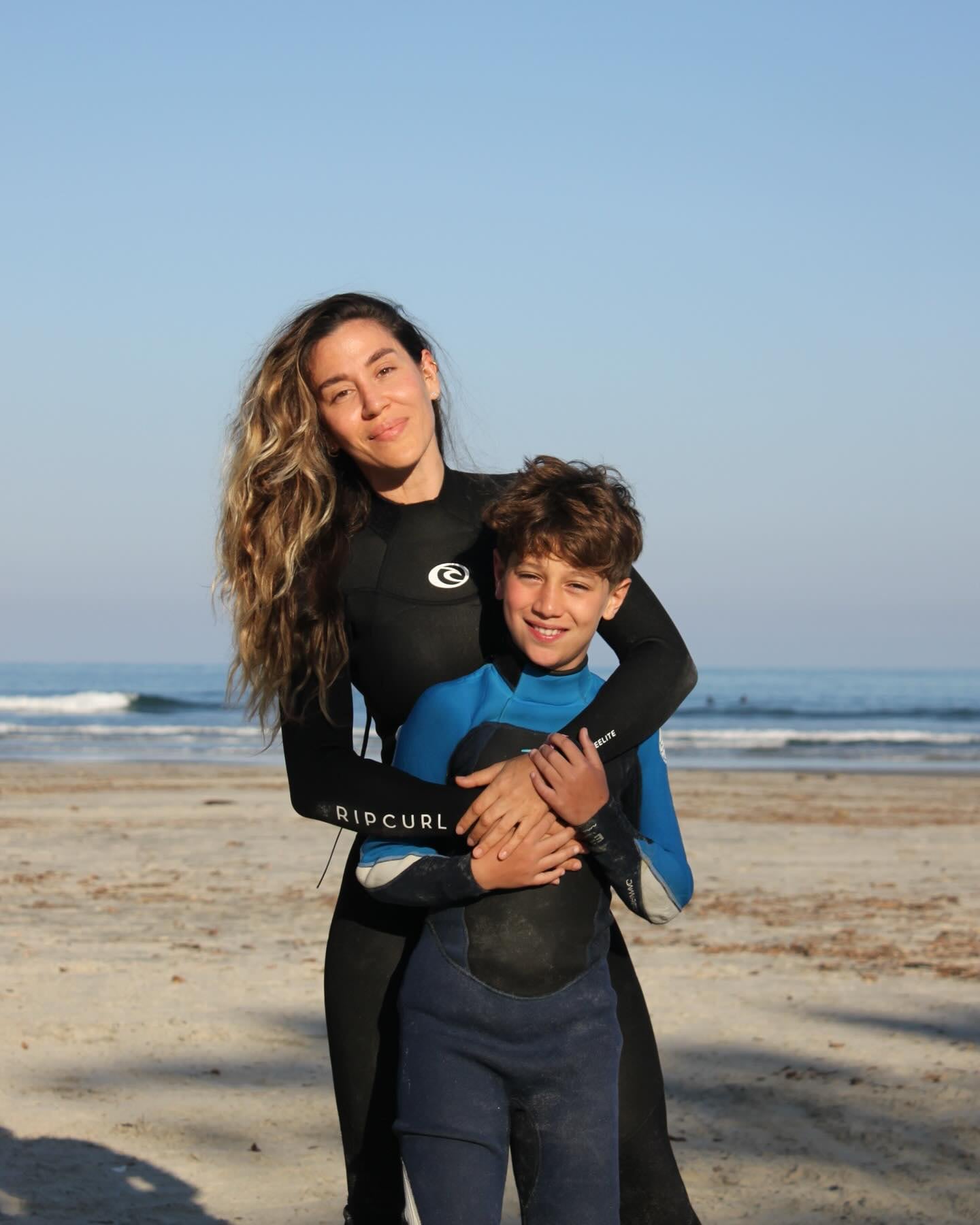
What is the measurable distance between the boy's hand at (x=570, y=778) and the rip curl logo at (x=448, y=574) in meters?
0.61

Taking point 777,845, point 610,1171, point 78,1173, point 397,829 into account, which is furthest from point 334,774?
point 777,845

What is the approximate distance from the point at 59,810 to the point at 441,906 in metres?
15.5

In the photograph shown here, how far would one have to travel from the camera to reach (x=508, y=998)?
282cm

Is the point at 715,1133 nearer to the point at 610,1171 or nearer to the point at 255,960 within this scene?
the point at 610,1171

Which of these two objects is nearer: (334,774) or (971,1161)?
(334,774)

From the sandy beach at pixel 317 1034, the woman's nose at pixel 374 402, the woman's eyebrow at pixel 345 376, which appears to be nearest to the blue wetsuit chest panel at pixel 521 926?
the woman's nose at pixel 374 402

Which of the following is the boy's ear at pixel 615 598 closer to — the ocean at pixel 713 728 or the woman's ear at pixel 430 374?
the woman's ear at pixel 430 374

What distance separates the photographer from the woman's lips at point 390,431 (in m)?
3.29

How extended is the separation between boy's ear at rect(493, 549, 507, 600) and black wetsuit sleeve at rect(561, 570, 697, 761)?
260 millimetres

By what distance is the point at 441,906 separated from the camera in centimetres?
292

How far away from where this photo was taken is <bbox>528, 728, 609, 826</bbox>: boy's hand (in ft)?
9.12

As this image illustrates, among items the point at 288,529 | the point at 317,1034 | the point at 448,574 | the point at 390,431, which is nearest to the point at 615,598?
the point at 448,574

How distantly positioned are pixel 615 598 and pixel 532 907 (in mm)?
682

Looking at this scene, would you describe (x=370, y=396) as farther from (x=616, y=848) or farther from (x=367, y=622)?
(x=616, y=848)
